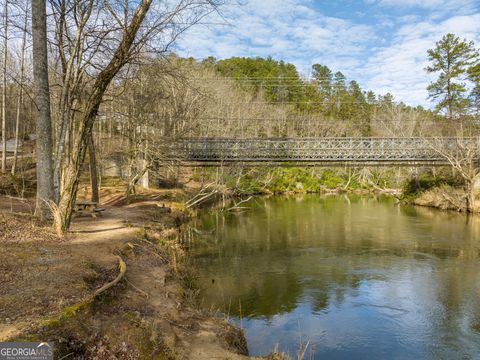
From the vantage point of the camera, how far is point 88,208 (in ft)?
51.6

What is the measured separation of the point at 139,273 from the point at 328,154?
22.6m

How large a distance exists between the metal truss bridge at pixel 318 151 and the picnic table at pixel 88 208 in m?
12.6

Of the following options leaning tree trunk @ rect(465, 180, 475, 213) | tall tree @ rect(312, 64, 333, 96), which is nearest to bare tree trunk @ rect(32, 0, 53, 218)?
leaning tree trunk @ rect(465, 180, 475, 213)

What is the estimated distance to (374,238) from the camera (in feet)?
65.5

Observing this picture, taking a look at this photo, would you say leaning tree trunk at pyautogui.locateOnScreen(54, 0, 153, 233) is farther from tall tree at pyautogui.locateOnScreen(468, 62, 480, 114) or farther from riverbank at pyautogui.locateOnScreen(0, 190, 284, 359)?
tall tree at pyautogui.locateOnScreen(468, 62, 480, 114)

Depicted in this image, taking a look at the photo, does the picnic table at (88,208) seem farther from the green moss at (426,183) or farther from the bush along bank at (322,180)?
the green moss at (426,183)

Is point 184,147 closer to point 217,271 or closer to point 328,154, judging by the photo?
point 328,154

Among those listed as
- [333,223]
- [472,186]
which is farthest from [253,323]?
A: [472,186]

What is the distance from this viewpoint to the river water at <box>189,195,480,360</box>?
28.0 feet

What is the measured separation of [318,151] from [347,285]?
1828 cm

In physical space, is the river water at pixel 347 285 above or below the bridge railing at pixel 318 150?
below

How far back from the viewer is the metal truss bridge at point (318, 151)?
2839 centimetres

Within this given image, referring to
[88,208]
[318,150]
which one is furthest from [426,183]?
[88,208]

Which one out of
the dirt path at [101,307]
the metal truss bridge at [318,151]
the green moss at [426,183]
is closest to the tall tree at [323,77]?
the green moss at [426,183]
